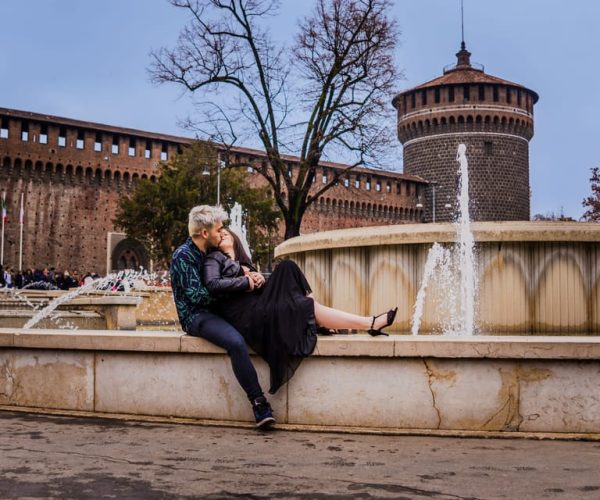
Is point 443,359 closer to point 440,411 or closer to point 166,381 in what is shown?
point 440,411

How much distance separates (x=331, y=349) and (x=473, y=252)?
288 centimetres

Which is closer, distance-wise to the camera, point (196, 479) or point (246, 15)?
point (196, 479)

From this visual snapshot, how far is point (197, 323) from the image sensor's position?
4223 mm

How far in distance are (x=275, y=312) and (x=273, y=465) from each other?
1.05m

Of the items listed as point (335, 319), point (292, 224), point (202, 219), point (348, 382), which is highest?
point (292, 224)

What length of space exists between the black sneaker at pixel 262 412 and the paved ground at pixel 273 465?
6 cm

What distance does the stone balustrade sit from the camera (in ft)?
12.6

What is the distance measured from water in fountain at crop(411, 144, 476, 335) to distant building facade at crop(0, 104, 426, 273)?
3370 cm

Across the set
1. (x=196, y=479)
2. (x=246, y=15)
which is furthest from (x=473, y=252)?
(x=246, y=15)

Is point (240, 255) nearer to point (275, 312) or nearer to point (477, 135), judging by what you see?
point (275, 312)

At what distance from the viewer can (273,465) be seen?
319 cm

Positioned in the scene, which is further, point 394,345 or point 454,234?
point 454,234

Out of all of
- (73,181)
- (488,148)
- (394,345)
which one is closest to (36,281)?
(73,181)

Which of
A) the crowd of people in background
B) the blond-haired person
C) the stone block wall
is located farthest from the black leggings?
the stone block wall
